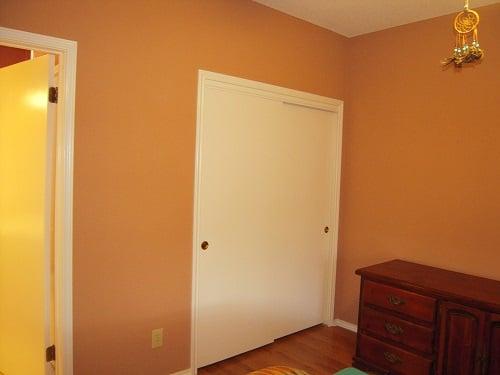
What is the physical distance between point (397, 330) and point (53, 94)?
2558 mm

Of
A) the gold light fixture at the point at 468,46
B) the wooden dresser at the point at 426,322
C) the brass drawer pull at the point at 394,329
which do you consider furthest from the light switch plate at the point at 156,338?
the gold light fixture at the point at 468,46

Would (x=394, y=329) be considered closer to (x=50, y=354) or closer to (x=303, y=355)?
(x=303, y=355)

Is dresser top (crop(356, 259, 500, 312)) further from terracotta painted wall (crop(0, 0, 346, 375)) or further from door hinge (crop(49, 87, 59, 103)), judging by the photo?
door hinge (crop(49, 87, 59, 103))

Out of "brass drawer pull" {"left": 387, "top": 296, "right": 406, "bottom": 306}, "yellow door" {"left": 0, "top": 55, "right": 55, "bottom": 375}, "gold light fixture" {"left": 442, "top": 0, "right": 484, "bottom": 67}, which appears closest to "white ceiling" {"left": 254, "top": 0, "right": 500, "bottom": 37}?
"gold light fixture" {"left": 442, "top": 0, "right": 484, "bottom": 67}

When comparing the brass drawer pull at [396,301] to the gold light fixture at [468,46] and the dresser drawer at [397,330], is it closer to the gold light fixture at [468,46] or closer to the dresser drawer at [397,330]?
the dresser drawer at [397,330]

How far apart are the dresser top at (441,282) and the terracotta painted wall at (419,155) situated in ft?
0.45

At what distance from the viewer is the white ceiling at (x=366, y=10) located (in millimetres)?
2553

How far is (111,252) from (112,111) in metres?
0.79

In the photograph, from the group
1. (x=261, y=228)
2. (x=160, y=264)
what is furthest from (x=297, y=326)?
(x=160, y=264)

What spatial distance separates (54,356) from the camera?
2010 mm

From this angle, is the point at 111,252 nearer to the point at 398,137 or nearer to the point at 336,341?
the point at 336,341

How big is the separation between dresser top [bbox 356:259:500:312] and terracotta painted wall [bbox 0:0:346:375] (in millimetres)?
1378

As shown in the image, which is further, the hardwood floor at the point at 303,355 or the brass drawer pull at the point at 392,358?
the hardwood floor at the point at 303,355

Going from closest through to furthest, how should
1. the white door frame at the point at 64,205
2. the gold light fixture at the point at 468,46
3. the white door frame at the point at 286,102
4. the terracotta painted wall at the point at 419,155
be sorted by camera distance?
the gold light fixture at the point at 468,46, the white door frame at the point at 64,205, the white door frame at the point at 286,102, the terracotta painted wall at the point at 419,155
